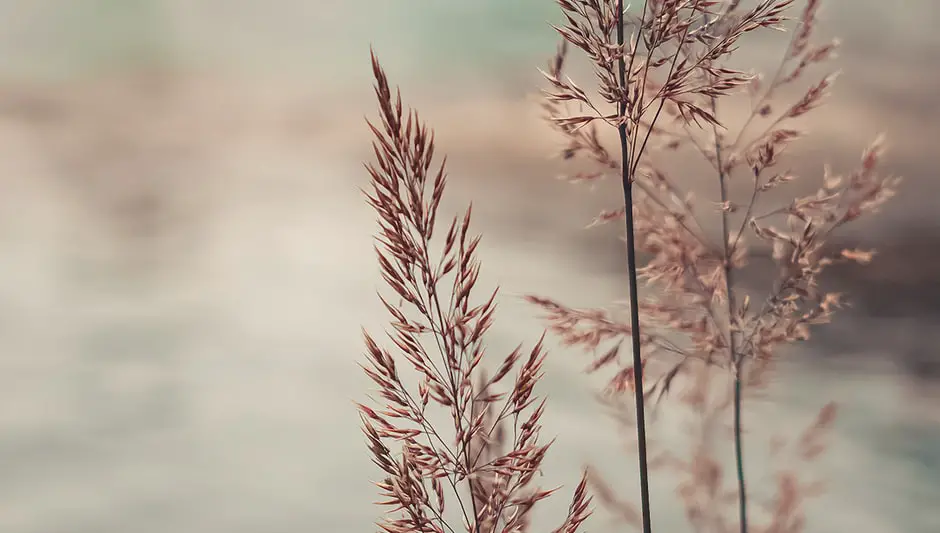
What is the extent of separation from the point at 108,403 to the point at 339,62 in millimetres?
761

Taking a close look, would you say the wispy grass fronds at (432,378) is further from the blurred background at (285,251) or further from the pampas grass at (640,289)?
the blurred background at (285,251)

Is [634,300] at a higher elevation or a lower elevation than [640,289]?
lower

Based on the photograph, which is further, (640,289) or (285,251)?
(285,251)

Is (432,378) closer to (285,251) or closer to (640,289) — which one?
(640,289)

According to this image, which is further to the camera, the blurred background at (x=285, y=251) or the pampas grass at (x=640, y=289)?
the blurred background at (x=285, y=251)

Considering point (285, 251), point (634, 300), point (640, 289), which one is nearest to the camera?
point (634, 300)

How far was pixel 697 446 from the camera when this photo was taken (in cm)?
115

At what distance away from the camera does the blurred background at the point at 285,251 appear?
1.35 meters

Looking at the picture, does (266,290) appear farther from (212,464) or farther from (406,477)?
(406,477)

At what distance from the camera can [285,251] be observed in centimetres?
148

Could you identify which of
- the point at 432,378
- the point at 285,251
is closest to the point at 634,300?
the point at 432,378

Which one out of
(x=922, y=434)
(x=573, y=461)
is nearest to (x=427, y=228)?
(x=573, y=461)

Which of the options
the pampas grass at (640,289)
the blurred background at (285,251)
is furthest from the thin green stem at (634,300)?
the blurred background at (285,251)

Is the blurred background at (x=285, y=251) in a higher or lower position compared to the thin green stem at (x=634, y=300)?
higher
